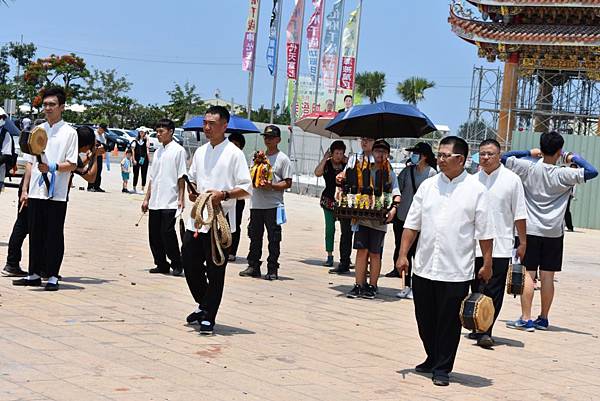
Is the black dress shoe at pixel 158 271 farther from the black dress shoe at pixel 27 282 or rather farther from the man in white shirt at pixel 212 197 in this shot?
the man in white shirt at pixel 212 197

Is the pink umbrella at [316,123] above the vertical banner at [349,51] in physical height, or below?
below

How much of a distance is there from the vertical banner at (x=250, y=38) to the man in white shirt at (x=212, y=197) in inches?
1120

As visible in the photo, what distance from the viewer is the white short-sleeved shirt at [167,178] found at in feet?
Answer: 40.6

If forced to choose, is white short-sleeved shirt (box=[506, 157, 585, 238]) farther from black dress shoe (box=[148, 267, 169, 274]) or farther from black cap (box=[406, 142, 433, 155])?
black dress shoe (box=[148, 267, 169, 274])

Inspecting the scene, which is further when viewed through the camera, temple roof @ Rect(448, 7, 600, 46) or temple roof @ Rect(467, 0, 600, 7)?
temple roof @ Rect(448, 7, 600, 46)

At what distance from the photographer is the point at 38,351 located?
7418mm

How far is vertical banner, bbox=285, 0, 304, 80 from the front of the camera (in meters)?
35.7

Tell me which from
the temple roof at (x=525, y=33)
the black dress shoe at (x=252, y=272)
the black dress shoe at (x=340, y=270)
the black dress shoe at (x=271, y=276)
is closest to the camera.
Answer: the black dress shoe at (x=271, y=276)

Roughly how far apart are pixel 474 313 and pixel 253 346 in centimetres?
184

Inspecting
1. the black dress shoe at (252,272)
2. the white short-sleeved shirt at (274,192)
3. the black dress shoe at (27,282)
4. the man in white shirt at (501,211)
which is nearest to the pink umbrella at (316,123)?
the white short-sleeved shirt at (274,192)

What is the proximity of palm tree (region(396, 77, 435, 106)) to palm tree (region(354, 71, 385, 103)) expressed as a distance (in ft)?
17.1

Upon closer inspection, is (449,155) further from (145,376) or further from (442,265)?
(145,376)

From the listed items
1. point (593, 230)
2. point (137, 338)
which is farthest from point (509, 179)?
point (593, 230)

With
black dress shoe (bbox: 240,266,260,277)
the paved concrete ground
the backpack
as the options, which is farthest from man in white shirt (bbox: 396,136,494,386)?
the backpack
